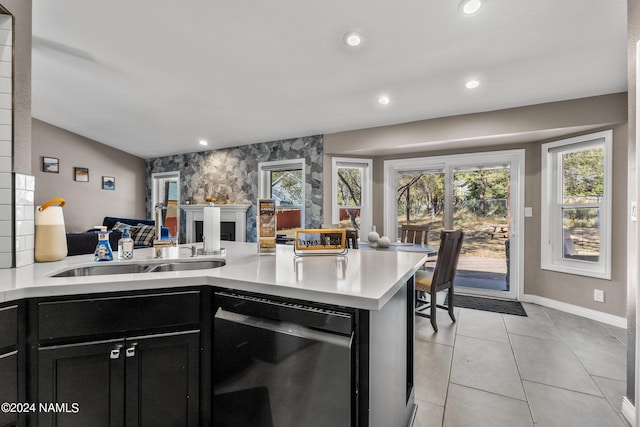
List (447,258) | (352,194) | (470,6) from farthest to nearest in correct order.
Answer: (352,194) < (447,258) < (470,6)

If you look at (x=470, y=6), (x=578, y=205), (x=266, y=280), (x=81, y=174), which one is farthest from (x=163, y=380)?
(x=81, y=174)

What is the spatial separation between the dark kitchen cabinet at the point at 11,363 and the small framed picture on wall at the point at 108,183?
20.6 feet

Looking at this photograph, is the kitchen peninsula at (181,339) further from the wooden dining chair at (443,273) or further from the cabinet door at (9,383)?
the wooden dining chair at (443,273)

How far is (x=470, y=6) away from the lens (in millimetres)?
2021

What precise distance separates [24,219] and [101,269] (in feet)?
1.36

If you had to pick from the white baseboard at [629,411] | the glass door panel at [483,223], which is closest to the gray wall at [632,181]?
the white baseboard at [629,411]

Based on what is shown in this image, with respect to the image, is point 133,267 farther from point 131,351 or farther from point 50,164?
point 50,164

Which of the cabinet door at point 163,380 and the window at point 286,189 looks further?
the window at point 286,189

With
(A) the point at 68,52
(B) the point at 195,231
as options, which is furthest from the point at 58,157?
(A) the point at 68,52

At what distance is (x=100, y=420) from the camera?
1.15 meters

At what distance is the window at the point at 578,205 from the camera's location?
3174mm

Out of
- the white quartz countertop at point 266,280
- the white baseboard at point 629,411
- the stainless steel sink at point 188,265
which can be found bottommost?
the white baseboard at point 629,411

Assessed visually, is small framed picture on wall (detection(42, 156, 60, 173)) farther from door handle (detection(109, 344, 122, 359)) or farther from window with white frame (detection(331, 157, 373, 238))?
door handle (detection(109, 344, 122, 359))

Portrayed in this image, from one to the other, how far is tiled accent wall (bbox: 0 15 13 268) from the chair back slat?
299cm
